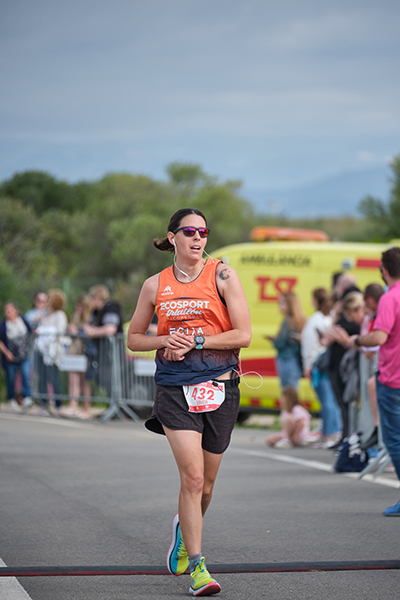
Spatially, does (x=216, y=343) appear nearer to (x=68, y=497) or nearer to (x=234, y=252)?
(x=68, y=497)

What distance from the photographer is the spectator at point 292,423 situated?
1077 cm

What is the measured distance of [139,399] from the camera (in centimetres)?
1368

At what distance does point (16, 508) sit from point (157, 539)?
1.48 metres

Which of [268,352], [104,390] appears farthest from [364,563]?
[104,390]

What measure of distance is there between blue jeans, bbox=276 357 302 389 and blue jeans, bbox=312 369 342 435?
366mm

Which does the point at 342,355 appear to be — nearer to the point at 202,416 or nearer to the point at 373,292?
the point at 373,292

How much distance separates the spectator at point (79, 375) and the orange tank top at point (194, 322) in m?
9.55

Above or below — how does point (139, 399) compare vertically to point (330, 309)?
below

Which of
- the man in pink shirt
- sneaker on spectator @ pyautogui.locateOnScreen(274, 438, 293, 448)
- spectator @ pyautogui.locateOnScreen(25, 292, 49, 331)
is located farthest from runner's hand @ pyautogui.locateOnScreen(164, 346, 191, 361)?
spectator @ pyautogui.locateOnScreen(25, 292, 49, 331)

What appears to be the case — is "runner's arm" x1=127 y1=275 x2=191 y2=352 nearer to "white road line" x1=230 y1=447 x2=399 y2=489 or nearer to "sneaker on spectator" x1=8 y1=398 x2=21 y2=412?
"white road line" x1=230 y1=447 x2=399 y2=489

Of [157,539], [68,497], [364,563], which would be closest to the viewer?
[364,563]

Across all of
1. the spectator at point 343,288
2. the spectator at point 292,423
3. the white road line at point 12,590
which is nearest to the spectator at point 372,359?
the spectator at point 292,423

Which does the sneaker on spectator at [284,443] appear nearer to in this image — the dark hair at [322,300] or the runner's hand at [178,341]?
the dark hair at [322,300]

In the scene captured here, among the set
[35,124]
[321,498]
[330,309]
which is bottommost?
[321,498]
